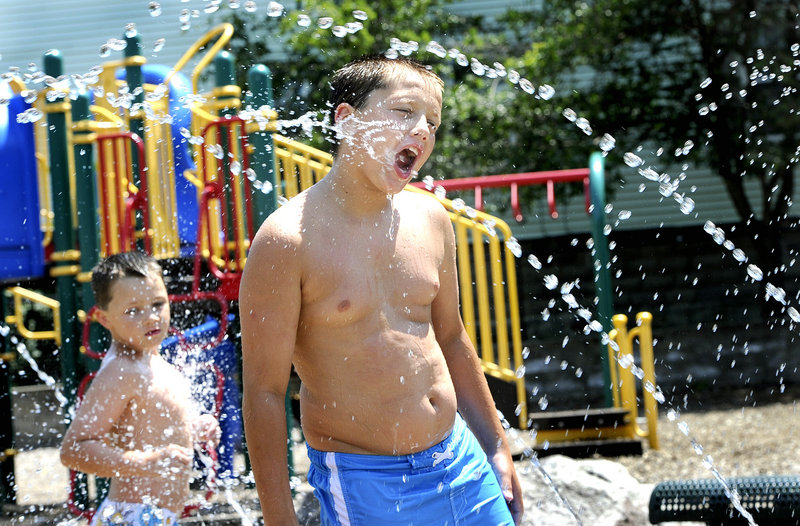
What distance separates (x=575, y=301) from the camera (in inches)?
480

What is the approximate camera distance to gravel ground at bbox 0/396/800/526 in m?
5.83

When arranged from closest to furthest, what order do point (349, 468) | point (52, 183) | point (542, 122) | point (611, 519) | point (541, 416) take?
point (349, 468) → point (611, 519) → point (52, 183) → point (541, 416) → point (542, 122)

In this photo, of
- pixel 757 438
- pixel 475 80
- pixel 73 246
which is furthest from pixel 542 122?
pixel 73 246

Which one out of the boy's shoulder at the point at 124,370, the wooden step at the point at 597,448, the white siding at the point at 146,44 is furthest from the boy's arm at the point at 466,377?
the white siding at the point at 146,44

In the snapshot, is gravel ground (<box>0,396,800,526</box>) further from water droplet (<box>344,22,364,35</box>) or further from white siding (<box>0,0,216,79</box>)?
white siding (<box>0,0,216,79</box>)

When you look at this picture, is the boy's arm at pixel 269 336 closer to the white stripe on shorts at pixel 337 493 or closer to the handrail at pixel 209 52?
the white stripe on shorts at pixel 337 493

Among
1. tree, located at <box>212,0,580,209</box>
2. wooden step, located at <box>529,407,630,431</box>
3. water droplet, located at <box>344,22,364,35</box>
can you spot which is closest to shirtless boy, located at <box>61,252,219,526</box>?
water droplet, located at <box>344,22,364,35</box>

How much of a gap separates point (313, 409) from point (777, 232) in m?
10.4

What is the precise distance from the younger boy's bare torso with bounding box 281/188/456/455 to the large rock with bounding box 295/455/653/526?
232cm

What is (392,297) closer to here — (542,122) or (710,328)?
(542,122)

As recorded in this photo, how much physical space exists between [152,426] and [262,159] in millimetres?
1902

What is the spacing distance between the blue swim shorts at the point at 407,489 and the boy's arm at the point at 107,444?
39.7 inches

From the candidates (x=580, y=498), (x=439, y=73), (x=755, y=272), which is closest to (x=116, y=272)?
(x=580, y=498)

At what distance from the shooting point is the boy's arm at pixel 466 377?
2449 millimetres
